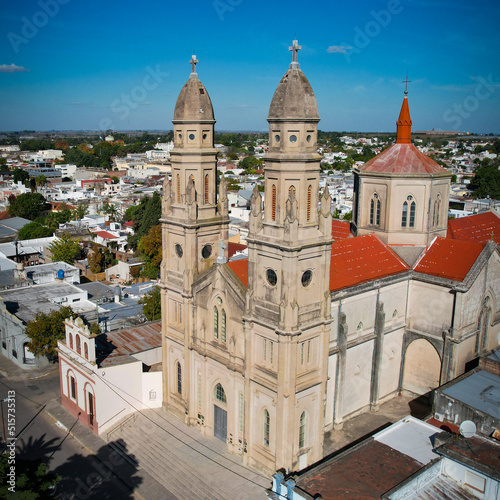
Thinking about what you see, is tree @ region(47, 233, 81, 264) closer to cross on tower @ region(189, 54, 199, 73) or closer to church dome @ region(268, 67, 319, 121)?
cross on tower @ region(189, 54, 199, 73)

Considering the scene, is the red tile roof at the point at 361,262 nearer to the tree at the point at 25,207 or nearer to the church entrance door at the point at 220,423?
the church entrance door at the point at 220,423

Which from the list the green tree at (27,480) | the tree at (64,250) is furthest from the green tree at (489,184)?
the green tree at (27,480)

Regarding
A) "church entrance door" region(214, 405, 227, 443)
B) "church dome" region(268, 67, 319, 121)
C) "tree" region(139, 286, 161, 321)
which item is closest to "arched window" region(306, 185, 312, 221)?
"church dome" region(268, 67, 319, 121)

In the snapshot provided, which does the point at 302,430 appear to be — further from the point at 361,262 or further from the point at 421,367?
the point at 361,262

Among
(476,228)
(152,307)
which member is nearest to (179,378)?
(152,307)

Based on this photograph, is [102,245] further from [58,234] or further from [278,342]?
[278,342]

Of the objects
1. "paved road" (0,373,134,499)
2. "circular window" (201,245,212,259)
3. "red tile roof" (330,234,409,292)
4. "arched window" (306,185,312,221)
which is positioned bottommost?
"paved road" (0,373,134,499)

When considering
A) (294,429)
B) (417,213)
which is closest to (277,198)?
(294,429)
